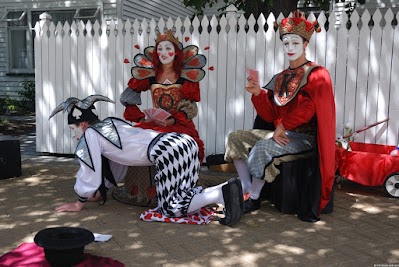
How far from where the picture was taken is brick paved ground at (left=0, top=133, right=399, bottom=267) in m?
3.36

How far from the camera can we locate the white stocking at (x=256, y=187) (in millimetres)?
4457

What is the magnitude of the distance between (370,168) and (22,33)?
1165 centimetres

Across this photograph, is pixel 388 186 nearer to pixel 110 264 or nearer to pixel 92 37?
pixel 110 264

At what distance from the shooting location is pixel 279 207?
450 cm

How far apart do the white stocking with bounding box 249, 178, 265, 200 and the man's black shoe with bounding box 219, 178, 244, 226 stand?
466 millimetres

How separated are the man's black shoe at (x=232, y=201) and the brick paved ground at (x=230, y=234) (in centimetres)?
8

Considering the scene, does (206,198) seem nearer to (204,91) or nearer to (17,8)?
(204,91)

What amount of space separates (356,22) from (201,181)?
2701 mm

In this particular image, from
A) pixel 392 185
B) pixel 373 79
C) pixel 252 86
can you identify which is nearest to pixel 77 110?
pixel 252 86

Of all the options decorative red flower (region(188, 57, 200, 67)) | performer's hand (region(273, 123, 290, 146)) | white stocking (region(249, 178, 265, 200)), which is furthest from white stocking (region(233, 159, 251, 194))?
decorative red flower (region(188, 57, 200, 67))

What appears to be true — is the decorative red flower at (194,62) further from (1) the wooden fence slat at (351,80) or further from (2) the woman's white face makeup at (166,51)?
(1) the wooden fence slat at (351,80)

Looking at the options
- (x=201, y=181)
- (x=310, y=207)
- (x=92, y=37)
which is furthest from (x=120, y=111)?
(x=310, y=207)

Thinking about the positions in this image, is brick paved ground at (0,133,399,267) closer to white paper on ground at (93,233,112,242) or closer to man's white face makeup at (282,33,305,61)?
white paper on ground at (93,233,112,242)

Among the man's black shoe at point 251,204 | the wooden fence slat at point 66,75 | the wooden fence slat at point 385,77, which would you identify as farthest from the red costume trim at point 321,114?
the wooden fence slat at point 66,75
